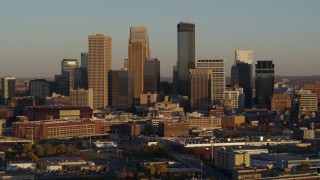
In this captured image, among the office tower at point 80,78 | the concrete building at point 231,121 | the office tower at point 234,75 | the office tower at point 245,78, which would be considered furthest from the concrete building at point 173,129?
the office tower at point 234,75

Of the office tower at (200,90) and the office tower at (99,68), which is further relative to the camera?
the office tower at (99,68)

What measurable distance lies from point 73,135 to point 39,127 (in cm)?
271

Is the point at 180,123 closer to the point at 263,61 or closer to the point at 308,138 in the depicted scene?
the point at 308,138

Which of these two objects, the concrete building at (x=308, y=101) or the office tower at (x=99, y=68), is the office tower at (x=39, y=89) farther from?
the concrete building at (x=308, y=101)

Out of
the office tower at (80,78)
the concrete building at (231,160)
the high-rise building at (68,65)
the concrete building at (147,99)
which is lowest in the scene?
the concrete building at (231,160)

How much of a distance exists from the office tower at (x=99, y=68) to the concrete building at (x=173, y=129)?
22183 mm

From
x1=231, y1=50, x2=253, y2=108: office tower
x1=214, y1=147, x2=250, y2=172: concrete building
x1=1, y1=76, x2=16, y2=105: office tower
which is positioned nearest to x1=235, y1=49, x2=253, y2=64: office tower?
x1=231, y1=50, x2=253, y2=108: office tower

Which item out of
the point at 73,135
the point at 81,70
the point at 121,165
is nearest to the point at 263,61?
the point at 81,70

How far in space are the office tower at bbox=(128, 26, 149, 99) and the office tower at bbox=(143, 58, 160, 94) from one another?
27.7 inches

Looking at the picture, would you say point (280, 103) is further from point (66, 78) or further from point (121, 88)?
point (66, 78)

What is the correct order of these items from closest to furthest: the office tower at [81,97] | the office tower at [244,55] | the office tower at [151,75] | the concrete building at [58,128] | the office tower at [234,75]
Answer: the concrete building at [58,128], the office tower at [81,97], the office tower at [151,75], the office tower at [234,75], the office tower at [244,55]

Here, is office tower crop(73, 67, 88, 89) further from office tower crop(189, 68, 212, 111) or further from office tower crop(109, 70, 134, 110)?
office tower crop(189, 68, 212, 111)

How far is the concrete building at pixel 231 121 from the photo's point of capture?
6056 centimetres

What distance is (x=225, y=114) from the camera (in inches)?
2589
